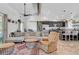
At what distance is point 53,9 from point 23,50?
105 centimetres

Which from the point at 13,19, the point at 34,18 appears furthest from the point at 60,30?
the point at 13,19

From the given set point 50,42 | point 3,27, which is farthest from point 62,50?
point 3,27

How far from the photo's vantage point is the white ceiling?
6.67 feet

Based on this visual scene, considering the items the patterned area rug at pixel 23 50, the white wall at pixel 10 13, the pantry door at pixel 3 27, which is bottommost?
the patterned area rug at pixel 23 50

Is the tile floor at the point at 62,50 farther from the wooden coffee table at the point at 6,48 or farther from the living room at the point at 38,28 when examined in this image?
the wooden coffee table at the point at 6,48

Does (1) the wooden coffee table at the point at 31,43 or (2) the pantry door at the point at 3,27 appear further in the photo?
(1) the wooden coffee table at the point at 31,43

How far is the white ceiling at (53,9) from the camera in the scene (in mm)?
2033

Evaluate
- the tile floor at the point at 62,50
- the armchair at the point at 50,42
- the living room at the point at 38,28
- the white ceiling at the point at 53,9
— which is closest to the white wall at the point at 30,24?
the living room at the point at 38,28

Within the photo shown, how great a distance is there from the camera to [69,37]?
2.19 meters

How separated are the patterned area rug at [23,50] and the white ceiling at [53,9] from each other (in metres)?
0.69

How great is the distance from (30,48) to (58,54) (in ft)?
1.93

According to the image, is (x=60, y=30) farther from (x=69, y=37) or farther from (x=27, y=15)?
(x=27, y=15)

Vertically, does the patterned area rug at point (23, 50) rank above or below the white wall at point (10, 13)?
below

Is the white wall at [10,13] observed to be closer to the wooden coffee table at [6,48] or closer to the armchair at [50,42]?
the wooden coffee table at [6,48]
